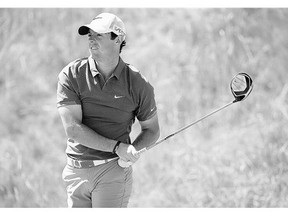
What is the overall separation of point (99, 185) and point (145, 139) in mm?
359

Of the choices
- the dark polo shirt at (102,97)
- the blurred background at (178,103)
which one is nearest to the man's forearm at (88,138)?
the dark polo shirt at (102,97)

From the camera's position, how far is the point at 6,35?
7508mm

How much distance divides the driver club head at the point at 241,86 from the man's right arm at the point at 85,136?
2.39ft

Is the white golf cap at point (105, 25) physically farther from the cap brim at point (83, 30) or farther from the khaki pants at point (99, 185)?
the khaki pants at point (99, 185)

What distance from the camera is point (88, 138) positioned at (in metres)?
2.96

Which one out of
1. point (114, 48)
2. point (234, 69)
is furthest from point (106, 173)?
point (234, 69)

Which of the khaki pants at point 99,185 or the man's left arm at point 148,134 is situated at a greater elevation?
the man's left arm at point 148,134

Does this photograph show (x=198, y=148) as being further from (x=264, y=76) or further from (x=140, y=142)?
(x=140, y=142)

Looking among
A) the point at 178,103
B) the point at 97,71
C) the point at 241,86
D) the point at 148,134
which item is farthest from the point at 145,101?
the point at 178,103

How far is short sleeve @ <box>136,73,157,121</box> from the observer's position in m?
3.06

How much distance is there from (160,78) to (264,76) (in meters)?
1.29

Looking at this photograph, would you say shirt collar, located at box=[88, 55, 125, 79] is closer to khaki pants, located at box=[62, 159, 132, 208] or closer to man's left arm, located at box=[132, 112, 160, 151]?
man's left arm, located at box=[132, 112, 160, 151]

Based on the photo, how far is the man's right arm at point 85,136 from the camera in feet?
9.73

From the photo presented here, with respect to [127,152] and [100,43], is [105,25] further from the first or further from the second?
[127,152]
